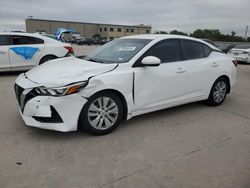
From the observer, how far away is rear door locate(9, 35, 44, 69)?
26.4 feet

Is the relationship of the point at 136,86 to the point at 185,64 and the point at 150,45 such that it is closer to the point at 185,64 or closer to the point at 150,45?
the point at 150,45

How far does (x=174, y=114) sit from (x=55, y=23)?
81.3 meters

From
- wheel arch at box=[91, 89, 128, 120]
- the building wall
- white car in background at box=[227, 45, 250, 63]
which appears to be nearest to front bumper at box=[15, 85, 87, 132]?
wheel arch at box=[91, 89, 128, 120]

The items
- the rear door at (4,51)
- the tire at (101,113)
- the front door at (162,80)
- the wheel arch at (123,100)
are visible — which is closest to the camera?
the tire at (101,113)

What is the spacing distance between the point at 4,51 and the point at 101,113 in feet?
18.8

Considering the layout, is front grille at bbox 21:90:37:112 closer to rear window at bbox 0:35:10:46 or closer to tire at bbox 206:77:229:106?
tire at bbox 206:77:229:106

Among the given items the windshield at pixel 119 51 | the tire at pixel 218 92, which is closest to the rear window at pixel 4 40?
the windshield at pixel 119 51

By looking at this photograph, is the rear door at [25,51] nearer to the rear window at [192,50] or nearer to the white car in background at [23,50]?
the white car in background at [23,50]

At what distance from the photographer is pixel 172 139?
11.9 feet

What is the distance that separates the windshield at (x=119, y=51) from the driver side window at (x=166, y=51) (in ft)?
0.59

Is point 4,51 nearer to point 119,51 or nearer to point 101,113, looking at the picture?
point 119,51

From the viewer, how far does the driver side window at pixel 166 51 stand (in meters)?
4.23

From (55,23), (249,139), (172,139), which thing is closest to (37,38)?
(172,139)

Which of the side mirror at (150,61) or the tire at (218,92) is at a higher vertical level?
the side mirror at (150,61)
